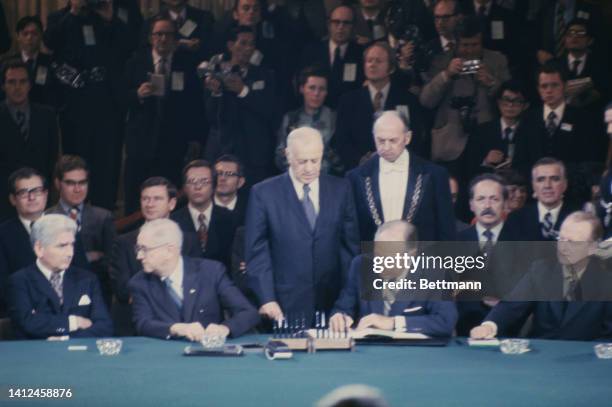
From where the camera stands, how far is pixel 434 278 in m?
5.70

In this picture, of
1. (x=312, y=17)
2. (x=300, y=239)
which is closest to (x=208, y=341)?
(x=300, y=239)

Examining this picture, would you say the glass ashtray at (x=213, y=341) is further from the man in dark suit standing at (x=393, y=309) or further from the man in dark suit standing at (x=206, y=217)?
the man in dark suit standing at (x=206, y=217)

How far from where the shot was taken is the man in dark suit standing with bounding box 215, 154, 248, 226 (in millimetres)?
6473

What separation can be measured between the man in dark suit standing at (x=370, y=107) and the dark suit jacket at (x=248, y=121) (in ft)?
1.37

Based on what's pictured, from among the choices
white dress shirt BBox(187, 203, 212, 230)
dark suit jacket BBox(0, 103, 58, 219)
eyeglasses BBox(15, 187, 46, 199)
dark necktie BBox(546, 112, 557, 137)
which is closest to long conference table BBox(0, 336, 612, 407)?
eyeglasses BBox(15, 187, 46, 199)

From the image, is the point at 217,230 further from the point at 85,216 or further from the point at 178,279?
the point at 178,279

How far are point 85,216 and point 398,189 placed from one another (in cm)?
173

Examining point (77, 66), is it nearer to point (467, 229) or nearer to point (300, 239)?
point (300, 239)

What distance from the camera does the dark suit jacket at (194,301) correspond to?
16.8ft

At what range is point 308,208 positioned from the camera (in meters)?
5.87

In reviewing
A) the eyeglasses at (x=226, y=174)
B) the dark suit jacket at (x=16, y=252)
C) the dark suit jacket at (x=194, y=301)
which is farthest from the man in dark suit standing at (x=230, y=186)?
the dark suit jacket at (x=194, y=301)

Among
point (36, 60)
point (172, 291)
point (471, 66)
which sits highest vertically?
point (36, 60)

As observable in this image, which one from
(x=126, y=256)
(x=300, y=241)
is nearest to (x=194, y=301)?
(x=300, y=241)

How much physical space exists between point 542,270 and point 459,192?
1048 millimetres
